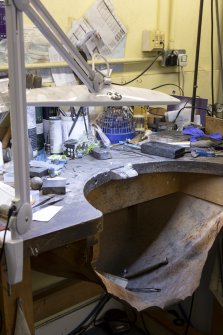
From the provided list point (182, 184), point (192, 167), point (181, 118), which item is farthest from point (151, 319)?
point (181, 118)

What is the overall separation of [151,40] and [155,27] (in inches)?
4.3

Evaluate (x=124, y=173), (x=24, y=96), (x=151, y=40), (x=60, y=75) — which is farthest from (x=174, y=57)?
(x=24, y=96)

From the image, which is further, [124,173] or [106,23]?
[106,23]

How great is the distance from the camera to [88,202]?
1137 millimetres

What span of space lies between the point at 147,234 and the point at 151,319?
0.47 m

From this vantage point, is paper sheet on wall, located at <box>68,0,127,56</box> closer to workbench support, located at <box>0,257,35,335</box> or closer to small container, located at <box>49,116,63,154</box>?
small container, located at <box>49,116,63,154</box>

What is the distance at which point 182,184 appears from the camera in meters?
1.72

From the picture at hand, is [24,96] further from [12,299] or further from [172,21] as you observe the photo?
[172,21]

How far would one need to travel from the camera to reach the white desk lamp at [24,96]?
722 millimetres

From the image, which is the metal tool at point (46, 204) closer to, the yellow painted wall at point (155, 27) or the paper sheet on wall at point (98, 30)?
the paper sheet on wall at point (98, 30)

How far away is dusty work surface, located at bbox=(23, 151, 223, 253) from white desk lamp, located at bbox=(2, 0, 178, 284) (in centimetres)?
10

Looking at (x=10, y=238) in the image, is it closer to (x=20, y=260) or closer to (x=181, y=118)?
(x=20, y=260)

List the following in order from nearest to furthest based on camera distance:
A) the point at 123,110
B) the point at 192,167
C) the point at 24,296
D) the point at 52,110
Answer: the point at 24,296 < the point at 192,167 < the point at 52,110 < the point at 123,110

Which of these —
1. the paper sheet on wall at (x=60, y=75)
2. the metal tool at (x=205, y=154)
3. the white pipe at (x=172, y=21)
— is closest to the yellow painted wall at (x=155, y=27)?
the white pipe at (x=172, y=21)
